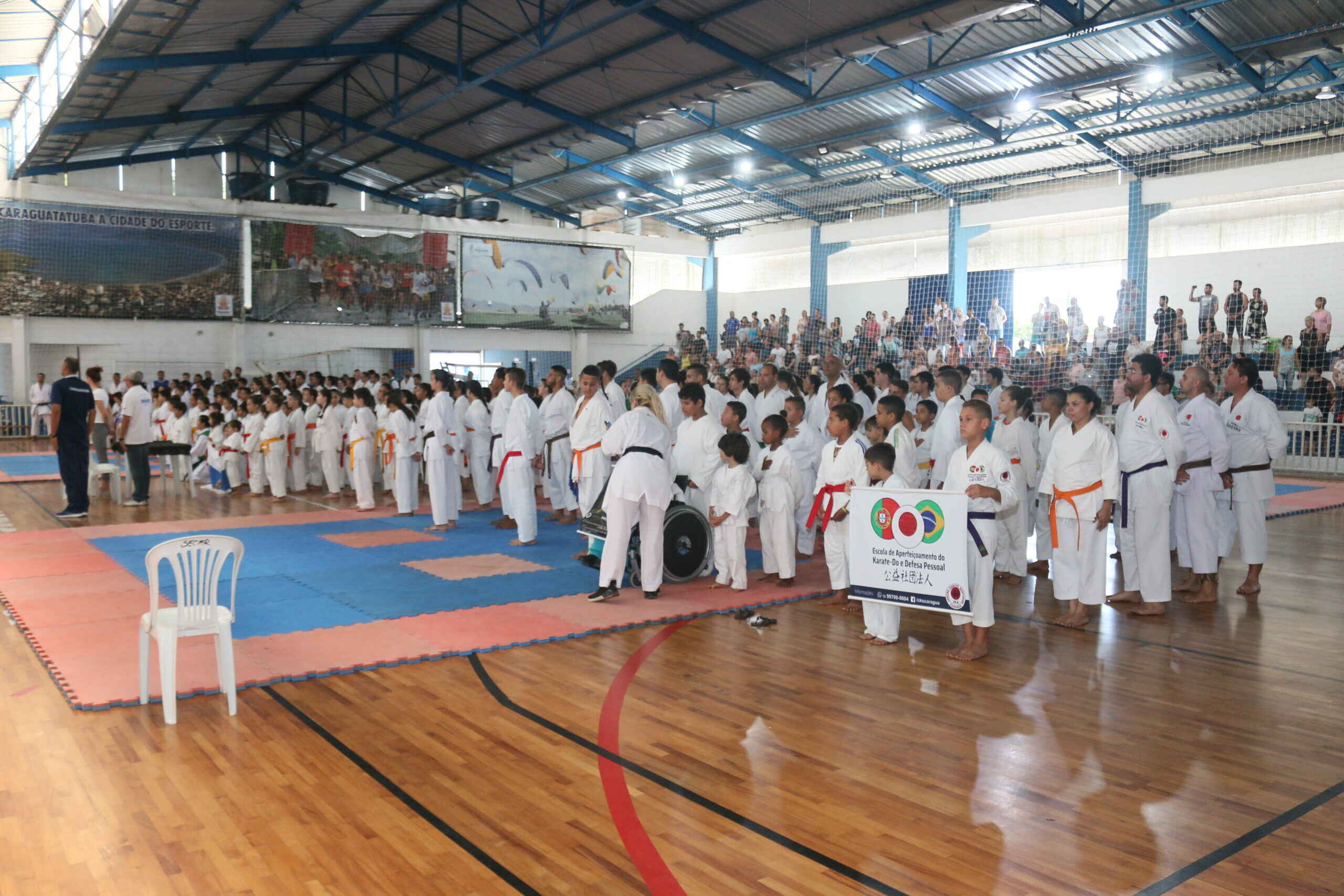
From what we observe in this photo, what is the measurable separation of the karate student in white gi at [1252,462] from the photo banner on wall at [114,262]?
21.5m

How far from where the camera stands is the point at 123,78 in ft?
49.8

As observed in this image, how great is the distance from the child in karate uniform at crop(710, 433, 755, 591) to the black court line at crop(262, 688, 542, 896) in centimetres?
331

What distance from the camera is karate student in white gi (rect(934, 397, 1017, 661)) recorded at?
549cm

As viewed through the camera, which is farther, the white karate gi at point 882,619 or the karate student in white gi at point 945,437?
the karate student in white gi at point 945,437

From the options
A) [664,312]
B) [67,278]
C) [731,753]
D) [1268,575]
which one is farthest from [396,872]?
[664,312]

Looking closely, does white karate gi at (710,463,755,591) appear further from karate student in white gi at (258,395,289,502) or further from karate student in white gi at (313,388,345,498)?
karate student in white gi at (258,395,289,502)

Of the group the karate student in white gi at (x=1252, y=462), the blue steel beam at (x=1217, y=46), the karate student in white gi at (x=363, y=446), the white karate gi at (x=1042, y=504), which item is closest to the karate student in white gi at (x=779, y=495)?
Answer: the white karate gi at (x=1042, y=504)

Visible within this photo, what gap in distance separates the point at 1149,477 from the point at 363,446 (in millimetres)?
8499

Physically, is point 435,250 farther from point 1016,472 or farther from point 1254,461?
point 1254,461

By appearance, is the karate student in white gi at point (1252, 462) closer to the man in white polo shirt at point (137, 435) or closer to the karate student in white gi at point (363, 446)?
the karate student in white gi at point (363, 446)

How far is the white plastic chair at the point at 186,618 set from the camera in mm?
4422

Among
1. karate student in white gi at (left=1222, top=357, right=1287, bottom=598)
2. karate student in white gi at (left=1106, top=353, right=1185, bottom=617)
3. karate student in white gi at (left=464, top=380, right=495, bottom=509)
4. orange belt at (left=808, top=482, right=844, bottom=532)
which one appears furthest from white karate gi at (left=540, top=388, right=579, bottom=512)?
karate student in white gi at (left=1222, top=357, right=1287, bottom=598)

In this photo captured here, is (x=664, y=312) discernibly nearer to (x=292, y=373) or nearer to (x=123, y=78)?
(x=292, y=373)

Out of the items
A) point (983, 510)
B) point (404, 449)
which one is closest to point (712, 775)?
point (983, 510)
